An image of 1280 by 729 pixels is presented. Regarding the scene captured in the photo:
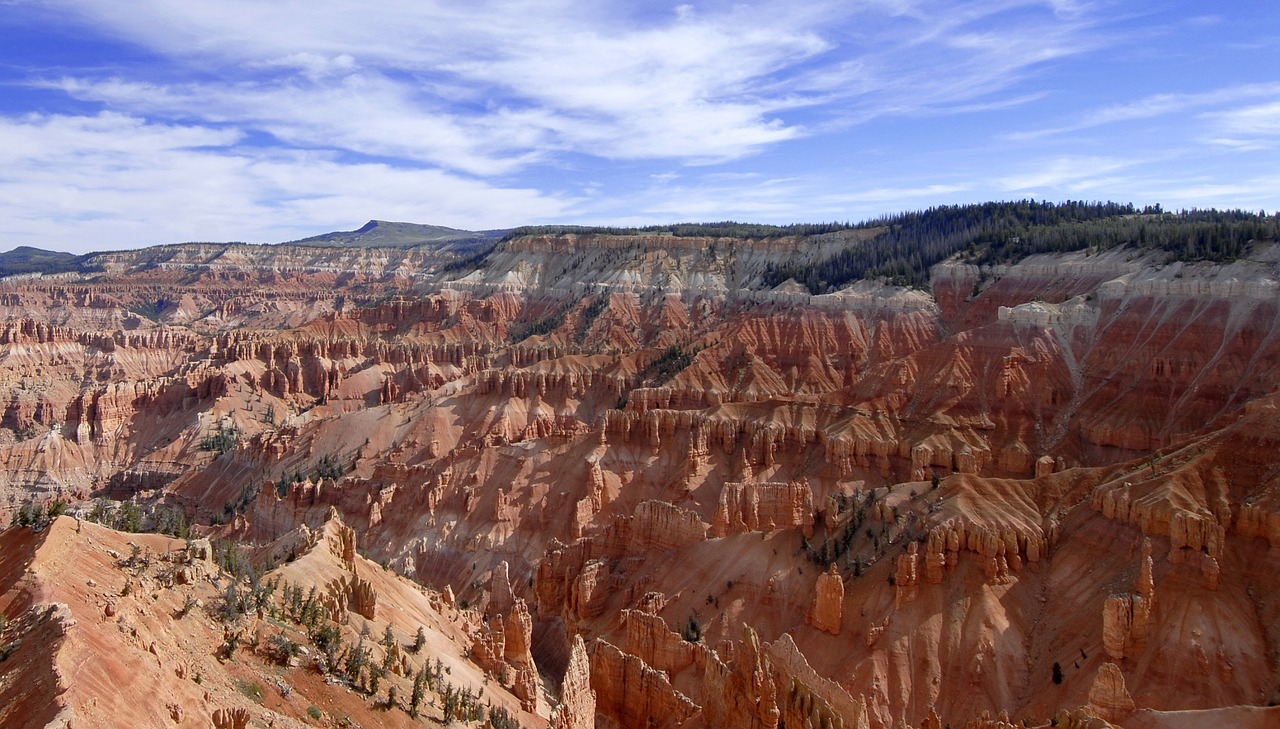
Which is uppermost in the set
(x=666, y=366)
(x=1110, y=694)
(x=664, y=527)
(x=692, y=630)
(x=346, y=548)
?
(x=346, y=548)

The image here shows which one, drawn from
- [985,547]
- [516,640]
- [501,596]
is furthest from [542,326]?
[985,547]

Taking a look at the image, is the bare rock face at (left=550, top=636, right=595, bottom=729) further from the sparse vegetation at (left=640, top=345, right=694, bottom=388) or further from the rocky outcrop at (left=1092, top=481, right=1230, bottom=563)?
the sparse vegetation at (left=640, top=345, right=694, bottom=388)

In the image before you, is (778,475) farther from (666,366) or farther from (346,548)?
(346,548)

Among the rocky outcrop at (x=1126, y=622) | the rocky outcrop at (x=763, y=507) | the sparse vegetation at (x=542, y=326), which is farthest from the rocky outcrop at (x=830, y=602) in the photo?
the sparse vegetation at (x=542, y=326)

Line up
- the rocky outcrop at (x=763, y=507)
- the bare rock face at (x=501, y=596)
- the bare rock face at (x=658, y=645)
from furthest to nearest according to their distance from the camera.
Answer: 1. the bare rock face at (x=501, y=596)
2. the rocky outcrop at (x=763, y=507)
3. the bare rock face at (x=658, y=645)

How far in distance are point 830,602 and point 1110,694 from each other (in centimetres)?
1493

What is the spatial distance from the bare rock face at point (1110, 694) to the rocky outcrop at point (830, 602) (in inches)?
549

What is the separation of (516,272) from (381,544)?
125914 mm

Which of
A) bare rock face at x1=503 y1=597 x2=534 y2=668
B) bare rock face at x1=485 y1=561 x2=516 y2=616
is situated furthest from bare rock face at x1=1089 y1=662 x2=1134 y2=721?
bare rock face at x1=485 y1=561 x2=516 y2=616

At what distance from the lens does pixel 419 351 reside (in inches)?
6014

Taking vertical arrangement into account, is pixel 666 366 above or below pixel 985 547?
above

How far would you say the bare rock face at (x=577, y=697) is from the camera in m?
34.0

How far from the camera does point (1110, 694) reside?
32.3 meters

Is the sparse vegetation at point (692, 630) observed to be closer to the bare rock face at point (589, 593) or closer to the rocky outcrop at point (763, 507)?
the bare rock face at point (589, 593)
